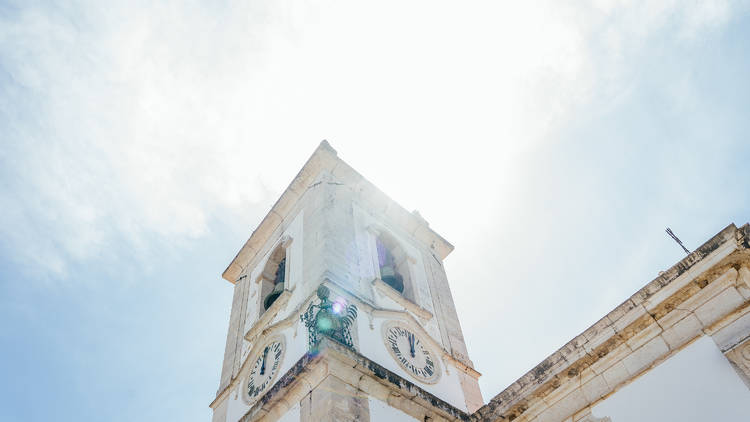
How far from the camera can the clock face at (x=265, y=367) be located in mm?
11891

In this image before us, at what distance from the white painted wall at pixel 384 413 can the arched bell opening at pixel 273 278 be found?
520cm

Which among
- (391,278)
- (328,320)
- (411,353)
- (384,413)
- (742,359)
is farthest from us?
(391,278)

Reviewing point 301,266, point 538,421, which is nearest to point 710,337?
point 538,421

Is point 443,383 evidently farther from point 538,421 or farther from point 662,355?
point 662,355

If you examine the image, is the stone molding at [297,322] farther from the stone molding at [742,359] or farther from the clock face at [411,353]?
the stone molding at [742,359]

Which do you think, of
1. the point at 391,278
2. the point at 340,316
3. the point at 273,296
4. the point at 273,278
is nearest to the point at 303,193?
the point at 273,278

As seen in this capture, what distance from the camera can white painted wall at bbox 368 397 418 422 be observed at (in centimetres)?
984

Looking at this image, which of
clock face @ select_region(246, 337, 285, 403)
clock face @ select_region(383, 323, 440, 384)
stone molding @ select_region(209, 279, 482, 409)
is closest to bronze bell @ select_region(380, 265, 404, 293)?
stone molding @ select_region(209, 279, 482, 409)

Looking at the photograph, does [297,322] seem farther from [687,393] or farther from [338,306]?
[687,393]

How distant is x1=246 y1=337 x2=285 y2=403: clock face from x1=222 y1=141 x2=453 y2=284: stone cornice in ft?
15.8

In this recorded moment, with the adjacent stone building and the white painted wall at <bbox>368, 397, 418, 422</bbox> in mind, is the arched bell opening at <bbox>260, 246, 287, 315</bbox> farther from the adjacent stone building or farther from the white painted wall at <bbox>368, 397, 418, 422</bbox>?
the white painted wall at <bbox>368, 397, 418, 422</bbox>

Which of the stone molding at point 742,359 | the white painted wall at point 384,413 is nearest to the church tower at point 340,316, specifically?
the white painted wall at point 384,413

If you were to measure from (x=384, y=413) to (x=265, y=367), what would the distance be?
136 inches

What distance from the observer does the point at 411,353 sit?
12.3m
